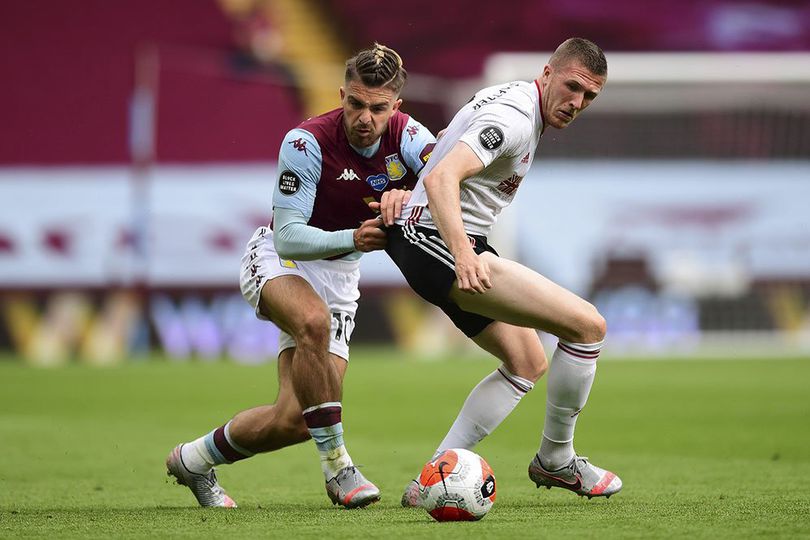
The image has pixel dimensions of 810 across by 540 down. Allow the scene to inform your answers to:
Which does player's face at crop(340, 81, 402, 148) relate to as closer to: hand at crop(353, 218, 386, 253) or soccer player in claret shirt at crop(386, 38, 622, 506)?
soccer player in claret shirt at crop(386, 38, 622, 506)

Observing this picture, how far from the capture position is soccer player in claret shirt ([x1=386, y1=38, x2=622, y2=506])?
5398 mm

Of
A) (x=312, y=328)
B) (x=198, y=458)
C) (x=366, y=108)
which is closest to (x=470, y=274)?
(x=312, y=328)

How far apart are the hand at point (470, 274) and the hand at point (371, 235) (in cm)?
60

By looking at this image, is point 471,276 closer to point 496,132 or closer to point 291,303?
point 496,132

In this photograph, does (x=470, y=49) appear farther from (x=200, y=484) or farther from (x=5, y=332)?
A: (x=200, y=484)

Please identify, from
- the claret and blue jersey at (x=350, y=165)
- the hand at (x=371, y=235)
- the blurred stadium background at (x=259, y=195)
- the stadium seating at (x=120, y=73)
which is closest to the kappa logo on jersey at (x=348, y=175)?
the claret and blue jersey at (x=350, y=165)

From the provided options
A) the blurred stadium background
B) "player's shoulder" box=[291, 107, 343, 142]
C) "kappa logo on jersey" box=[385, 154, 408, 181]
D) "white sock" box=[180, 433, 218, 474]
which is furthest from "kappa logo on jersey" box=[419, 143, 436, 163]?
the blurred stadium background

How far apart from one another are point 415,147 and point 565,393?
1371 mm

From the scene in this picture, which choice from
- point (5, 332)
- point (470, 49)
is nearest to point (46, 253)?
point (5, 332)

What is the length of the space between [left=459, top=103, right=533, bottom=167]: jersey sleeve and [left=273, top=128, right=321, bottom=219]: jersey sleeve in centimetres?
88

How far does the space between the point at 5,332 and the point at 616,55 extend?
9792mm

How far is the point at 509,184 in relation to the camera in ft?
19.0

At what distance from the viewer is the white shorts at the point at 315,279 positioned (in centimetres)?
629

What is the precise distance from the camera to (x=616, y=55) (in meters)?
19.4
